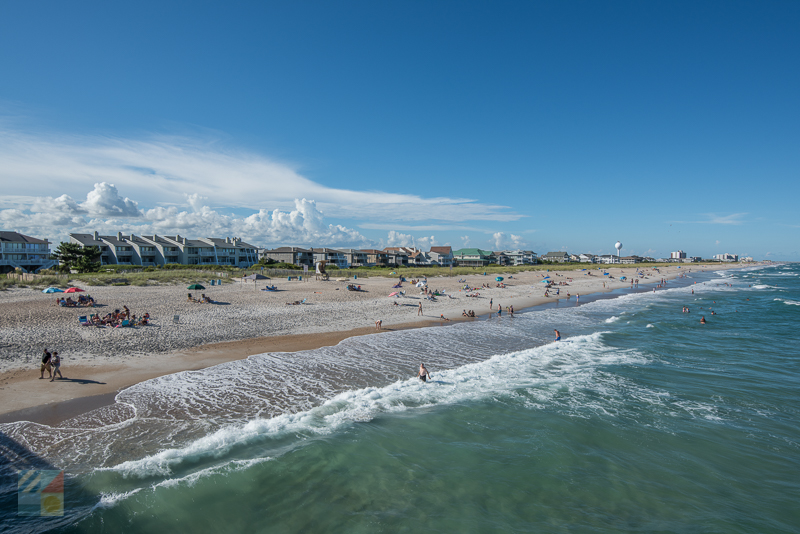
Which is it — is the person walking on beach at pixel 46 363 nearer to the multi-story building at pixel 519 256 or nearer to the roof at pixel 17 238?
the roof at pixel 17 238

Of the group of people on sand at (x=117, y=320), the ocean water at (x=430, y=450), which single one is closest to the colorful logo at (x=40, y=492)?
the ocean water at (x=430, y=450)

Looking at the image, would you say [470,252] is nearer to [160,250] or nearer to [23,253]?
[160,250]

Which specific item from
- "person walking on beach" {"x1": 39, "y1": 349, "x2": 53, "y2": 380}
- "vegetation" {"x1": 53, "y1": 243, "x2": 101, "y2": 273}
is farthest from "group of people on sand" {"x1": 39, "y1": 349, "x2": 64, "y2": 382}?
"vegetation" {"x1": 53, "y1": 243, "x2": 101, "y2": 273}

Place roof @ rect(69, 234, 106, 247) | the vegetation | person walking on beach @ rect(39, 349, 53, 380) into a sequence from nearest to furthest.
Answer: person walking on beach @ rect(39, 349, 53, 380) → the vegetation → roof @ rect(69, 234, 106, 247)

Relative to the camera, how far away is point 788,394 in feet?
46.3

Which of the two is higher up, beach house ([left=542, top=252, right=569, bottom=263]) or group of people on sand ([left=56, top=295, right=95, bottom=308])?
beach house ([left=542, top=252, right=569, bottom=263])

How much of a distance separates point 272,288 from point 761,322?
47.3 metres

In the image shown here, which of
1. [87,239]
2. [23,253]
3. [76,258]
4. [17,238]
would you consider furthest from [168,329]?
[87,239]

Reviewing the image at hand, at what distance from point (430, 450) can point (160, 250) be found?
8763 centimetres

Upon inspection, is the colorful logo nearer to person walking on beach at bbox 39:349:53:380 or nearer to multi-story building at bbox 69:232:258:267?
person walking on beach at bbox 39:349:53:380

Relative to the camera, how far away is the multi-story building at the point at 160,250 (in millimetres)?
74750

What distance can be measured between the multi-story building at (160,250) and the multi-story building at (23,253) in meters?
5.48

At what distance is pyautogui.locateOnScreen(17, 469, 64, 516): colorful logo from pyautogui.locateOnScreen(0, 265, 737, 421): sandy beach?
415 centimetres

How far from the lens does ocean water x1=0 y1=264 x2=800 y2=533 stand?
7785 mm
